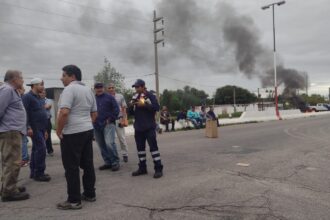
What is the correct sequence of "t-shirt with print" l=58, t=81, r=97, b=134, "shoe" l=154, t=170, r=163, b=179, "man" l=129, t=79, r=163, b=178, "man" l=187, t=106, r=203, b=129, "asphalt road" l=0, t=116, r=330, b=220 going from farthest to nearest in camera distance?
"man" l=187, t=106, r=203, b=129
"man" l=129, t=79, r=163, b=178
"shoe" l=154, t=170, r=163, b=179
"t-shirt with print" l=58, t=81, r=97, b=134
"asphalt road" l=0, t=116, r=330, b=220

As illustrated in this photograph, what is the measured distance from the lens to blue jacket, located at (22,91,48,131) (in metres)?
6.07

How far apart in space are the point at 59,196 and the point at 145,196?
3.84ft

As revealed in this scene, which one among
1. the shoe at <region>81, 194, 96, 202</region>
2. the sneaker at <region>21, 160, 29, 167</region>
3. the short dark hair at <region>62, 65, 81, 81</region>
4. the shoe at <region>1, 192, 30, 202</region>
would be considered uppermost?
the short dark hair at <region>62, 65, 81, 81</region>

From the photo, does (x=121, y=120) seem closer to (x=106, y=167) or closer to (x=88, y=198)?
(x=106, y=167)

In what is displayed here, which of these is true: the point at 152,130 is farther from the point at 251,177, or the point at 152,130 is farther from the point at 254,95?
the point at 254,95

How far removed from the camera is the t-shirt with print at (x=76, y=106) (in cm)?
448

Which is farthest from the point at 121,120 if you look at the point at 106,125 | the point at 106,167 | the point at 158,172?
the point at 158,172

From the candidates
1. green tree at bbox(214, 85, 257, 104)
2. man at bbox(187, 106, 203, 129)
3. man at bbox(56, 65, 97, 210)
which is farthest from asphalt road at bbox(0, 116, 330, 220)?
green tree at bbox(214, 85, 257, 104)

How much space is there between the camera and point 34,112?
240 inches

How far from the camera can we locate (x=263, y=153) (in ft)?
30.0

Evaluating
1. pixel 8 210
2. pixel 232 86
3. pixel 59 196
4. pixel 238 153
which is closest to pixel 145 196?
pixel 59 196

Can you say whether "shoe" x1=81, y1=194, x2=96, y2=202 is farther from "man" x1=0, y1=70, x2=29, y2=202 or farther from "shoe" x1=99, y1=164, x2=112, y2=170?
"shoe" x1=99, y1=164, x2=112, y2=170

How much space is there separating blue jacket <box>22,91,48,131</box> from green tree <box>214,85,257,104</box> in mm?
109870

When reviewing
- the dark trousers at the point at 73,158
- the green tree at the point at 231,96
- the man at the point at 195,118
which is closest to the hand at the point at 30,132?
the dark trousers at the point at 73,158
